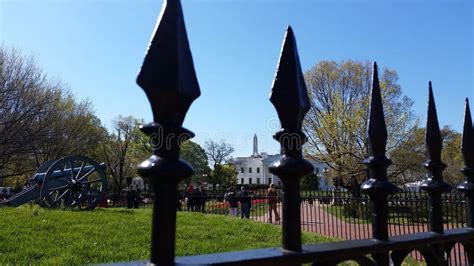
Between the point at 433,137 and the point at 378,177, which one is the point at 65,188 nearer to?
the point at 433,137

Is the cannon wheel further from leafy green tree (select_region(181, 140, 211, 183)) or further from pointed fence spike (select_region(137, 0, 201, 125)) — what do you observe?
leafy green tree (select_region(181, 140, 211, 183))

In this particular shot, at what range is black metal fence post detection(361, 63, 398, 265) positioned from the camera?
5.55 feet

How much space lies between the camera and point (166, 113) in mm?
1188

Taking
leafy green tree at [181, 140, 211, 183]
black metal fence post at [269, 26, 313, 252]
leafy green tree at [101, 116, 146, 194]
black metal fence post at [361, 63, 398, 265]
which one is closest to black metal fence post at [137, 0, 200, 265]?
black metal fence post at [269, 26, 313, 252]

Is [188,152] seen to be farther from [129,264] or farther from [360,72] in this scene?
[129,264]

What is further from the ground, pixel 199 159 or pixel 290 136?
pixel 199 159

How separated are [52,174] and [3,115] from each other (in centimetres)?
996

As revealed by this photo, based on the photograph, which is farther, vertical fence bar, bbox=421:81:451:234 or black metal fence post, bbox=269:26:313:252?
vertical fence bar, bbox=421:81:451:234

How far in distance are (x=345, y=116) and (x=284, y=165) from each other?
1110 inches

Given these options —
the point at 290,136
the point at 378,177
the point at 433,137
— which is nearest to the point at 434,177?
the point at 433,137

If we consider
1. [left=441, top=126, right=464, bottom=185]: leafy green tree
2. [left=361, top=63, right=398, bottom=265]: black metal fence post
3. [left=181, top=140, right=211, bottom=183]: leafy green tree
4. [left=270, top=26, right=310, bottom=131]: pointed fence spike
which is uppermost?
[left=181, top=140, right=211, bottom=183]: leafy green tree

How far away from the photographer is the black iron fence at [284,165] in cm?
116

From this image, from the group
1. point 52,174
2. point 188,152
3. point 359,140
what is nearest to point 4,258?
point 52,174

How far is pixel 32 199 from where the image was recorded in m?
17.6
